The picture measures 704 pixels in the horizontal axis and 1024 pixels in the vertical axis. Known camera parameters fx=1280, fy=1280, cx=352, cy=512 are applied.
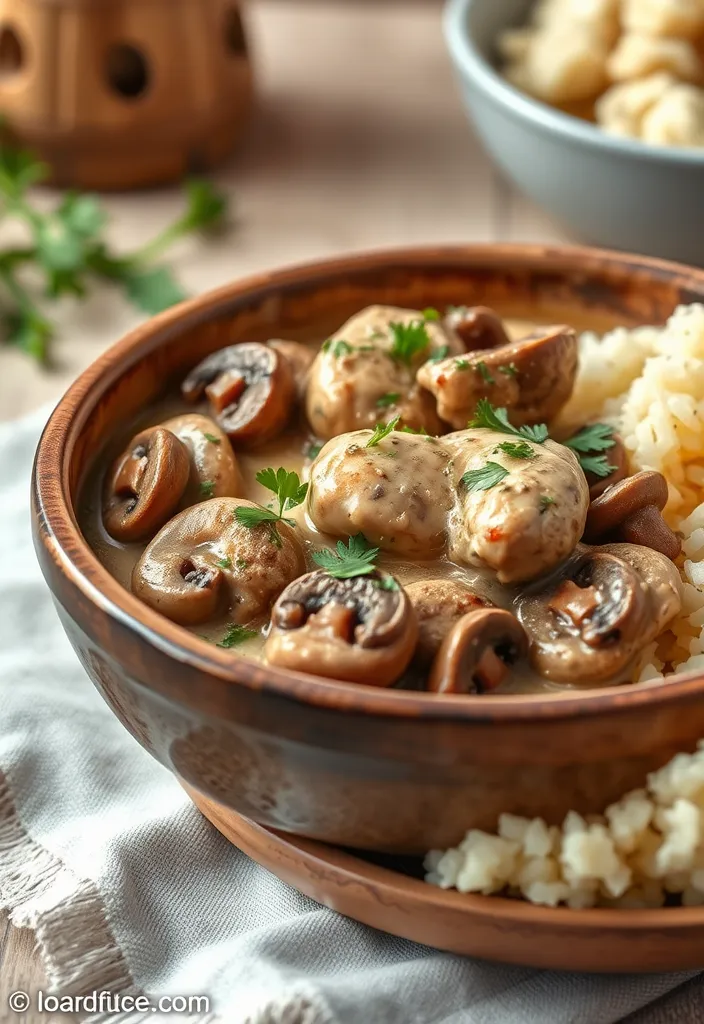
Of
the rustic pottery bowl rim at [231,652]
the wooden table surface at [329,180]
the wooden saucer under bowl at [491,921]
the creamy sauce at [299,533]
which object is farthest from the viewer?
the wooden table surface at [329,180]

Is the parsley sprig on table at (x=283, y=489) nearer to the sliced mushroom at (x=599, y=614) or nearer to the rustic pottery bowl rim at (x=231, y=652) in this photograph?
the rustic pottery bowl rim at (x=231, y=652)

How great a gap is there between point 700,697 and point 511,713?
0.34 metres

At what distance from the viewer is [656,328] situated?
345 cm

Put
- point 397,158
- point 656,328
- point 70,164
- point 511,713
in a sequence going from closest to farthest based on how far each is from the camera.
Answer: point 511,713, point 656,328, point 70,164, point 397,158

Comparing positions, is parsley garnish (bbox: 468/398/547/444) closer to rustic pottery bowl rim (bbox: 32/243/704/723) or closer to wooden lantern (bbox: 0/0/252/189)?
rustic pottery bowl rim (bbox: 32/243/704/723)

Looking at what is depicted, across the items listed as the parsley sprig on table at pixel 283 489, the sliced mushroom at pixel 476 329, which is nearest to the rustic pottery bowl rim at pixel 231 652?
the parsley sprig on table at pixel 283 489

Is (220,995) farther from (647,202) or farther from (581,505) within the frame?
(647,202)

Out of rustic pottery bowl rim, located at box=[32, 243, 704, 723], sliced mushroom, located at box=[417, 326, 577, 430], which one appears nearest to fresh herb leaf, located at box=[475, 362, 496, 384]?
sliced mushroom, located at box=[417, 326, 577, 430]

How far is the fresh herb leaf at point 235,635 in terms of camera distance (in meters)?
2.48

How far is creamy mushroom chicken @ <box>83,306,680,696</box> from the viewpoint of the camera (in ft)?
7.69

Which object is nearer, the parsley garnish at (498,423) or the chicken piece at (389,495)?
the chicken piece at (389,495)

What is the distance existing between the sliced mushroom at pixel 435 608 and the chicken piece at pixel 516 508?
0.09 meters

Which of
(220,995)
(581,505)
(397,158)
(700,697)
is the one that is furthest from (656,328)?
(397,158)

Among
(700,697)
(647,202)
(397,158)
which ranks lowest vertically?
(397,158)
